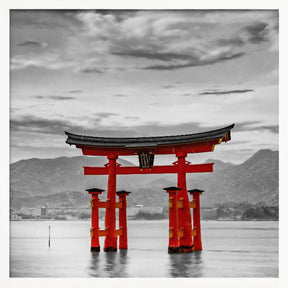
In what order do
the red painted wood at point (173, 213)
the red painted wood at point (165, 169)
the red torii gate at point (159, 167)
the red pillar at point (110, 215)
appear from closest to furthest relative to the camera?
the red painted wood at point (173, 213) < the red torii gate at point (159, 167) < the red pillar at point (110, 215) < the red painted wood at point (165, 169)

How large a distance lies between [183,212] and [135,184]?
15682 millimetres

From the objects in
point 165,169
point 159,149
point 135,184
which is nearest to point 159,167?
point 165,169

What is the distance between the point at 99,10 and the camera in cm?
979

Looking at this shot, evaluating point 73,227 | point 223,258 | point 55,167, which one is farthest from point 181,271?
point 73,227

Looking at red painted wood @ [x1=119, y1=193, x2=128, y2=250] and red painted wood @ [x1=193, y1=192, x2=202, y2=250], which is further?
red painted wood @ [x1=119, y1=193, x2=128, y2=250]

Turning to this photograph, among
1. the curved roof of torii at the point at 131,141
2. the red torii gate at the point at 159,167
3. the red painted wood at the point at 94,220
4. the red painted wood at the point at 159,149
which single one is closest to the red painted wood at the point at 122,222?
the red torii gate at the point at 159,167

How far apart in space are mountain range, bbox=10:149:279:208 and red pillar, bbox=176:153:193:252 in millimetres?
4445

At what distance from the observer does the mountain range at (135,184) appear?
1653 cm

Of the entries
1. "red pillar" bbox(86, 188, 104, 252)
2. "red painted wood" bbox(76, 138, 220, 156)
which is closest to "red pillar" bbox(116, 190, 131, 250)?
"red pillar" bbox(86, 188, 104, 252)

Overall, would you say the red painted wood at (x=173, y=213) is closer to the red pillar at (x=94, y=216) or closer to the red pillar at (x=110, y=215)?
the red pillar at (x=110, y=215)

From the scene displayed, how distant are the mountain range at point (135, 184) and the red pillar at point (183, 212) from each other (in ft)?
14.6

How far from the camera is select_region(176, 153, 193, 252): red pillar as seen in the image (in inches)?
380

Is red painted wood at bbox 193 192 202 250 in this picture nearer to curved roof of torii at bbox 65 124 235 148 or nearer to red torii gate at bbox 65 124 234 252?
red torii gate at bbox 65 124 234 252
